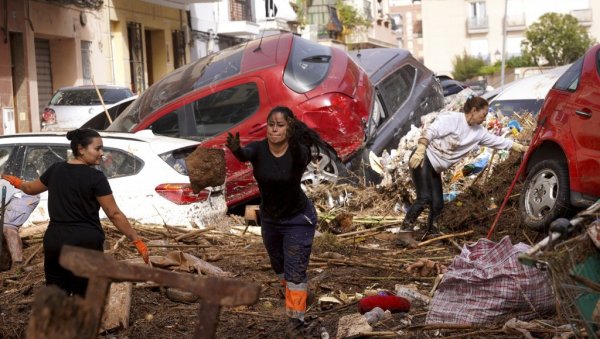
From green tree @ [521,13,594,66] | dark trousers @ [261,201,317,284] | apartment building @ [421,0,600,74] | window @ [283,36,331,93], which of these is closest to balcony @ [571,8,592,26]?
apartment building @ [421,0,600,74]

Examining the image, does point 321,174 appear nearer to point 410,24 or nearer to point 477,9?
point 477,9

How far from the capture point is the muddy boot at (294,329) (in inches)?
265

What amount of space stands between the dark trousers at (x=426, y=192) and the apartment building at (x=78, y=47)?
37.9ft

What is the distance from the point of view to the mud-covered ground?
719 centimetres

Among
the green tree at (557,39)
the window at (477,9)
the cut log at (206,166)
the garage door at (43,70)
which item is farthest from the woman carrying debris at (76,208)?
the window at (477,9)

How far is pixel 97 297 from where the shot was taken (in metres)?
3.85

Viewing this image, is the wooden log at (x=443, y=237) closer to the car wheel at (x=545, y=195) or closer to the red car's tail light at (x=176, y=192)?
the car wheel at (x=545, y=195)

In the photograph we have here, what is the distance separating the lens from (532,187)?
951cm

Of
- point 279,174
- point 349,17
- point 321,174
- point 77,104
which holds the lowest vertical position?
point 321,174

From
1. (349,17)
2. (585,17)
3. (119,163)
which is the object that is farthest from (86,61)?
(585,17)

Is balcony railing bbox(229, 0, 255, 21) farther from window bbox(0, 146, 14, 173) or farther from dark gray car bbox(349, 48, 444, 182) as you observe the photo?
window bbox(0, 146, 14, 173)

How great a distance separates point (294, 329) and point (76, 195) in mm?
1606

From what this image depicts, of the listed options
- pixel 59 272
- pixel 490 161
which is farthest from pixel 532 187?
pixel 59 272

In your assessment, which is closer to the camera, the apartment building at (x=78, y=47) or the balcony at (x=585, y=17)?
the apartment building at (x=78, y=47)
